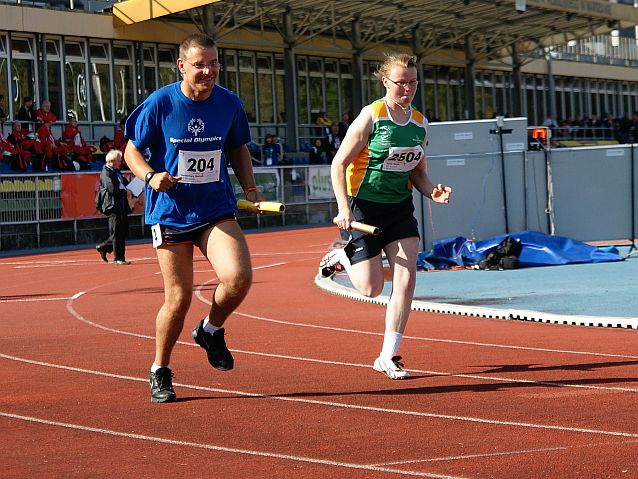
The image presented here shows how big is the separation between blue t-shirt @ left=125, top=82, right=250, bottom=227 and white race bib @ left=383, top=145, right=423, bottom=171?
53.3 inches

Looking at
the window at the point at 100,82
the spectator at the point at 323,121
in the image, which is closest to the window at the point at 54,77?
the window at the point at 100,82

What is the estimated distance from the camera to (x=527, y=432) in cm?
650

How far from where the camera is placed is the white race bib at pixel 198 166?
7.66 m

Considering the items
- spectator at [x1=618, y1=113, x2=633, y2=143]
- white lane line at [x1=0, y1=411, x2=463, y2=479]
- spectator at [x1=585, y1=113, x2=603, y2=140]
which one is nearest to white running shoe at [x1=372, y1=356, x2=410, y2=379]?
white lane line at [x1=0, y1=411, x2=463, y2=479]

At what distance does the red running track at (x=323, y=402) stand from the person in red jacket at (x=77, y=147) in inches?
803

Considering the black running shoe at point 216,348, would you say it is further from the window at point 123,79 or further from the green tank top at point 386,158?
the window at point 123,79

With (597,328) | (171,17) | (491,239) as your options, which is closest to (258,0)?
(171,17)

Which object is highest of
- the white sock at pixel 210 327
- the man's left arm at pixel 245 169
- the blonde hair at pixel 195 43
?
the blonde hair at pixel 195 43

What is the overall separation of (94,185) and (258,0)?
13082 mm

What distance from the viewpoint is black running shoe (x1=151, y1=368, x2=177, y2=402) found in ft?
25.6

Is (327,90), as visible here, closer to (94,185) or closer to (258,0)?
(258,0)

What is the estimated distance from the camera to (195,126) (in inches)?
303

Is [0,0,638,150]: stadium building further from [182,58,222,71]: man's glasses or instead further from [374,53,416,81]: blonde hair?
[182,58,222,71]: man's glasses

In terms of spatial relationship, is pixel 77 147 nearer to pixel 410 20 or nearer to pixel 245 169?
pixel 410 20
